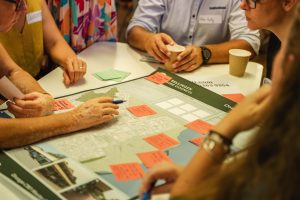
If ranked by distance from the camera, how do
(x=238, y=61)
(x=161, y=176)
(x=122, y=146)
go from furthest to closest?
(x=238, y=61) < (x=122, y=146) < (x=161, y=176)

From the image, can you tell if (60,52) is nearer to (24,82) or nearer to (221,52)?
(24,82)

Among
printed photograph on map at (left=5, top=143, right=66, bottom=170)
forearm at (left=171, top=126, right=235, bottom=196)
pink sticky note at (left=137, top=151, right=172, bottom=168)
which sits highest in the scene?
forearm at (left=171, top=126, right=235, bottom=196)

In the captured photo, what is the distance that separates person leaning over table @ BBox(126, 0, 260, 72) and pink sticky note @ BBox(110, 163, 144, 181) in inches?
36.6

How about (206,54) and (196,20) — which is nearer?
(206,54)

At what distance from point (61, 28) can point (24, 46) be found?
266 millimetres

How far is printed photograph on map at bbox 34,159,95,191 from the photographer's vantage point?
114 cm

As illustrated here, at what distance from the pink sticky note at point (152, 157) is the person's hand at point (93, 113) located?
0.22 m

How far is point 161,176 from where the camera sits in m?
1.09

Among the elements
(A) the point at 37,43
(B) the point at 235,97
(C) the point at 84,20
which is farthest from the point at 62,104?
(C) the point at 84,20

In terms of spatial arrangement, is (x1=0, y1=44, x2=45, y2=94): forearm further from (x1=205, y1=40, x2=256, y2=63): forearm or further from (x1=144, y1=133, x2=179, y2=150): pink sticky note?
(x1=205, y1=40, x2=256, y2=63): forearm

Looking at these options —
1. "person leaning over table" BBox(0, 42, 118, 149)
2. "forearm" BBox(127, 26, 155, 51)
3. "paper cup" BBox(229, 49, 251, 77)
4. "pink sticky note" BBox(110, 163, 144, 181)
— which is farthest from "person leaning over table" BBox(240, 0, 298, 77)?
"pink sticky note" BBox(110, 163, 144, 181)

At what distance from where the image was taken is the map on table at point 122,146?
45.2 inches

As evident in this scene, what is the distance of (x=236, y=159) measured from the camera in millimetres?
851

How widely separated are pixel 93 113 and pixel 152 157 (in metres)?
0.28
